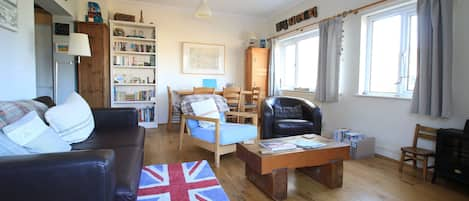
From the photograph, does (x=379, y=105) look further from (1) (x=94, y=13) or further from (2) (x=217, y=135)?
(1) (x=94, y=13)

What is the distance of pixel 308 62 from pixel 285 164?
10.7 ft

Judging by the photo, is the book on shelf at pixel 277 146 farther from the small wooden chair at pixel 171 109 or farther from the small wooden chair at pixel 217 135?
the small wooden chair at pixel 171 109

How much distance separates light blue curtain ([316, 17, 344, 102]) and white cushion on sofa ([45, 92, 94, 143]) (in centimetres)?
327

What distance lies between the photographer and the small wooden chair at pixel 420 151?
7.93ft

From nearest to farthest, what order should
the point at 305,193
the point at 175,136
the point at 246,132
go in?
the point at 305,193 → the point at 246,132 → the point at 175,136

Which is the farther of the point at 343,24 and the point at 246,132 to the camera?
the point at 343,24

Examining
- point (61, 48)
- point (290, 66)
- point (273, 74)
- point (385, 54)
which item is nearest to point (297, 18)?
point (290, 66)

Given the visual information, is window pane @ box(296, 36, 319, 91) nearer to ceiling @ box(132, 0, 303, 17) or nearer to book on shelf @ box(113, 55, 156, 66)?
ceiling @ box(132, 0, 303, 17)

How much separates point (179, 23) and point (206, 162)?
3476 millimetres

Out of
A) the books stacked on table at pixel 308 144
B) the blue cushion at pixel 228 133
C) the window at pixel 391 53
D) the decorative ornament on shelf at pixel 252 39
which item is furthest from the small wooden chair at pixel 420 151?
the decorative ornament on shelf at pixel 252 39

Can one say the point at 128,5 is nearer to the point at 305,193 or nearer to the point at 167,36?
the point at 167,36

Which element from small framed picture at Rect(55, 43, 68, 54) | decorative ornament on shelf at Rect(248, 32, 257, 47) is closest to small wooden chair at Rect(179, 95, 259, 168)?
small framed picture at Rect(55, 43, 68, 54)

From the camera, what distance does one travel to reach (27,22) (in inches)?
97.6

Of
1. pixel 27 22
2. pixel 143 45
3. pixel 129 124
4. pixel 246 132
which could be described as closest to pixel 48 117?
pixel 129 124
